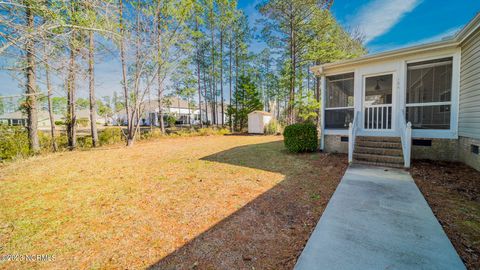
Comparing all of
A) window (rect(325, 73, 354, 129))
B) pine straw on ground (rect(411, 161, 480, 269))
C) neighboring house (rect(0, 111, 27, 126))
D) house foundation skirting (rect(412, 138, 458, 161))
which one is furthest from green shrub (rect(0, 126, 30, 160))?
house foundation skirting (rect(412, 138, 458, 161))

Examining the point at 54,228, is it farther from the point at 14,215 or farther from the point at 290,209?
the point at 290,209

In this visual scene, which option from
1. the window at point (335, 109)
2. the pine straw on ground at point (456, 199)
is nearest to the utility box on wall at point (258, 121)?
the window at point (335, 109)

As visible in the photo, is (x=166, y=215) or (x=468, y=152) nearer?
(x=166, y=215)

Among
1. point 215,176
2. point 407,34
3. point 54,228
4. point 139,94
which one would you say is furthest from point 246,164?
point 407,34

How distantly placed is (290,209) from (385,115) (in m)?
6.18

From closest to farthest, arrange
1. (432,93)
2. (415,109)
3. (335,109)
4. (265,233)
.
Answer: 1. (265,233)
2. (432,93)
3. (415,109)
4. (335,109)

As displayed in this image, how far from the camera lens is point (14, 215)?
10.3ft

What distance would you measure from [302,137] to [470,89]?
14.4 feet

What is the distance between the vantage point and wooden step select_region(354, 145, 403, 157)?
5.44 m

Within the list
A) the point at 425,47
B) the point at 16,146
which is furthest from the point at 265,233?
the point at 16,146

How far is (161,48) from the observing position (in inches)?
440

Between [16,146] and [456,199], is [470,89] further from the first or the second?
[16,146]

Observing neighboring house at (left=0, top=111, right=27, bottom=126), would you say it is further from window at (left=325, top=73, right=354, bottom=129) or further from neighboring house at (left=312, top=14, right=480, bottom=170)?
neighboring house at (left=312, top=14, right=480, bottom=170)

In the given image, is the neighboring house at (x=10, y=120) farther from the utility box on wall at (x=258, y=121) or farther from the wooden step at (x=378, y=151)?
the utility box on wall at (x=258, y=121)
